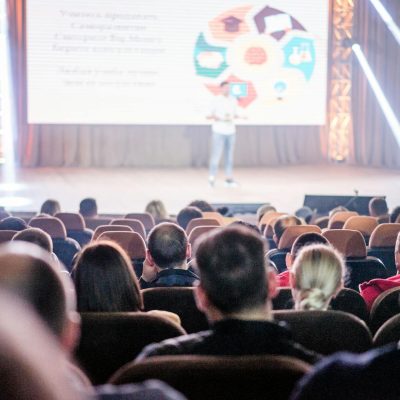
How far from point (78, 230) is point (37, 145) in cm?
706

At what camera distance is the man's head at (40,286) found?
0.88 metres

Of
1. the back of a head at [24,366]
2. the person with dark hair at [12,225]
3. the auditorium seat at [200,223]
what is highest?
the back of a head at [24,366]

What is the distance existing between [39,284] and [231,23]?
11.9 m

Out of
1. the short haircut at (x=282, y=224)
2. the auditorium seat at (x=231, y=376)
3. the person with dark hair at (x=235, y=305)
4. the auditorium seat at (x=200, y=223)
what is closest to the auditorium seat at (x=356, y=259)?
the short haircut at (x=282, y=224)

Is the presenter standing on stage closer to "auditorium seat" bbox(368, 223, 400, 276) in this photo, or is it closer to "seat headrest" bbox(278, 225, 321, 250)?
"auditorium seat" bbox(368, 223, 400, 276)

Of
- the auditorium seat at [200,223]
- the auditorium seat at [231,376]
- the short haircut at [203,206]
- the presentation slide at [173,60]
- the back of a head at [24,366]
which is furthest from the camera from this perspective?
the presentation slide at [173,60]

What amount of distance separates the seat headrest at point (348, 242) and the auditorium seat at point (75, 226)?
2.08m

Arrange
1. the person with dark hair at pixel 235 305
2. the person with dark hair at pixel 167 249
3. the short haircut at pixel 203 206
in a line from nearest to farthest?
the person with dark hair at pixel 235 305, the person with dark hair at pixel 167 249, the short haircut at pixel 203 206

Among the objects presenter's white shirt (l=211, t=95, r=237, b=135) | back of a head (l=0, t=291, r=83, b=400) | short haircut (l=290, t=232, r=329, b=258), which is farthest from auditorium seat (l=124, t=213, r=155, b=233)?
back of a head (l=0, t=291, r=83, b=400)

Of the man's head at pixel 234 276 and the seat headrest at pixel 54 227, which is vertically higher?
the man's head at pixel 234 276

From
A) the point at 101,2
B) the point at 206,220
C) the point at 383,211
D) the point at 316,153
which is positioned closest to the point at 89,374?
the point at 206,220

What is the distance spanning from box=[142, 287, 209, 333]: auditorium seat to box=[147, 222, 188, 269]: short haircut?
57cm

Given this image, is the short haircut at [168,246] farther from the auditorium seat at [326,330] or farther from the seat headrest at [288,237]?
the seat headrest at [288,237]

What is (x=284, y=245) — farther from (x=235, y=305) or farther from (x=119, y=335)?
(x=235, y=305)
